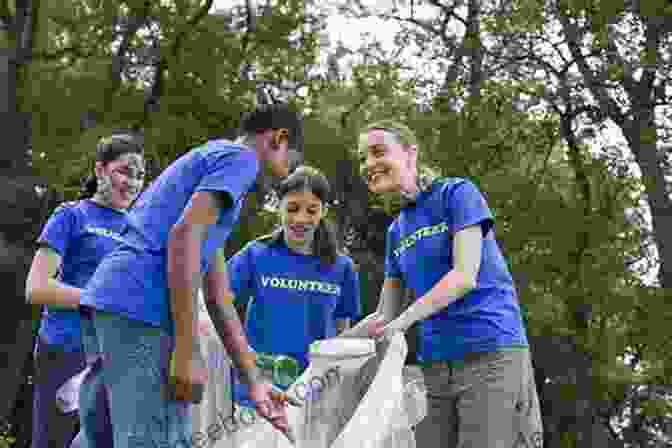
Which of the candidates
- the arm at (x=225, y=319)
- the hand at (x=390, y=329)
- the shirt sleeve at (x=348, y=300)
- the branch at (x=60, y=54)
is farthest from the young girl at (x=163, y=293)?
the branch at (x=60, y=54)

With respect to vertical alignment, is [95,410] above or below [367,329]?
below

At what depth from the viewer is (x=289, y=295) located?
412 cm

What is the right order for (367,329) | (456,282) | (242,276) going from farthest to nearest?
1. (242,276)
2. (367,329)
3. (456,282)

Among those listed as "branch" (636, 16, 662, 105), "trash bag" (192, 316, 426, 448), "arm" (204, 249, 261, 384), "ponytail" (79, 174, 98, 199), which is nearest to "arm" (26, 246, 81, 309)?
"ponytail" (79, 174, 98, 199)

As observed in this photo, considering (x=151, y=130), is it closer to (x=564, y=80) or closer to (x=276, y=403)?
(x=564, y=80)

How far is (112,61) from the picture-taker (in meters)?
12.1

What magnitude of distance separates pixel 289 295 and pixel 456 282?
51.5 inches

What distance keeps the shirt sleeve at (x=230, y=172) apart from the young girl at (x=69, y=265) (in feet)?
4.94

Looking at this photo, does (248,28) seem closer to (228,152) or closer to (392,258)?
(392,258)

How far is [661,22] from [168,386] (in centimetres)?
790

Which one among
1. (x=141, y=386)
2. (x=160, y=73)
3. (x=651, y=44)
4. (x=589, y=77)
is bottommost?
(x=141, y=386)

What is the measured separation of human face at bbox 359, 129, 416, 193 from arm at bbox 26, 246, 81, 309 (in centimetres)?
122

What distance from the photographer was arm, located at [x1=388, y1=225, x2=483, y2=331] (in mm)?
2924

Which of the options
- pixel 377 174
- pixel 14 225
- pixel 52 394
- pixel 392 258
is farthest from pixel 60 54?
pixel 377 174
